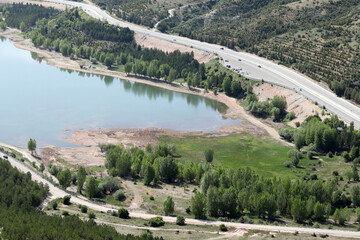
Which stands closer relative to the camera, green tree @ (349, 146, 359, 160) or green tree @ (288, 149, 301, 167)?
green tree @ (288, 149, 301, 167)

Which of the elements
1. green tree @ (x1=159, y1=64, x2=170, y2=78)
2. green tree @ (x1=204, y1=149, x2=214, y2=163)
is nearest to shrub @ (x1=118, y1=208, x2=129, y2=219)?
green tree @ (x1=204, y1=149, x2=214, y2=163)

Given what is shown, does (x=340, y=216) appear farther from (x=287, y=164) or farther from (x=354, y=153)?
(x=354, y=153)

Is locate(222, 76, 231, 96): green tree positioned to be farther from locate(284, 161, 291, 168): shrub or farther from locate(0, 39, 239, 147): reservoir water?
locate(284, 161, 291, 168): shrub

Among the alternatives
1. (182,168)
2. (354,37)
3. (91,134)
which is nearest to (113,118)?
(91,134)

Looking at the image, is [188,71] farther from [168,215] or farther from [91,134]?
[168,215]

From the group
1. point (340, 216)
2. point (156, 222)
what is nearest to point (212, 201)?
point (156, 222)

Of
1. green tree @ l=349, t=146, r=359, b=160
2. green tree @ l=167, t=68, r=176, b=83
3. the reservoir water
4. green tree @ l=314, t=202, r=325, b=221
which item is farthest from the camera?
green tree @ l=167, t=68, r=176, b=83

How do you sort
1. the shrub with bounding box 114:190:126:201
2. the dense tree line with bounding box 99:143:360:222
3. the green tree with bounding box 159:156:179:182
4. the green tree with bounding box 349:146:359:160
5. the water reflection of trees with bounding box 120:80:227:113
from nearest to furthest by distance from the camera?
the dense tree line with bounding box 99:143:360:222 → the shrub with bounding box 114:190:126:201 → the green tree with bounding box 159:156:179:182 → the green tree with bounding box 349:146:359:160 → the water reflection of trees with bounding box 120:80:227:113
